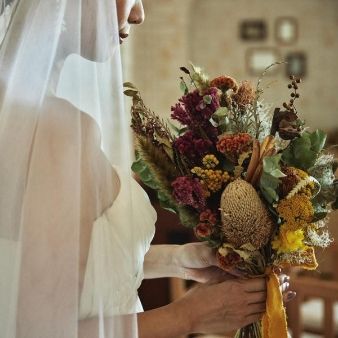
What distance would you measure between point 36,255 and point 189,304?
35cm

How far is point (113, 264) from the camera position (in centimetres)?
104

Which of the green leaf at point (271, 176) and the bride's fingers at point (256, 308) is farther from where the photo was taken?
the bride's fingers at point (256, 308)

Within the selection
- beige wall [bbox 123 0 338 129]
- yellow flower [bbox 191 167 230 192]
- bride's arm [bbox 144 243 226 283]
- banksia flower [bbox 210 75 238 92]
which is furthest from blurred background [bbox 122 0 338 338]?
yellow flower [bbox 191 167 230 192]

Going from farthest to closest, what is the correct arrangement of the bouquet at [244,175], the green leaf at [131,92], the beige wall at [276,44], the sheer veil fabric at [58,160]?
the beige wall at [276,44] < the green leaf at [131,92] < the bouquet at [244,175] < the sheer veil fabric at [58,160]

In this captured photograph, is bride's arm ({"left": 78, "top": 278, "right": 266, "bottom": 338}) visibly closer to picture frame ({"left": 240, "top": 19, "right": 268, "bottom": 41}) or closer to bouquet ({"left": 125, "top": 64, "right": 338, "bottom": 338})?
bouquet ({"left": 125, "top": 64, "right": 338, "bottom": 338})

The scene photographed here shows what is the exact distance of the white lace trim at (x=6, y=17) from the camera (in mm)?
1127

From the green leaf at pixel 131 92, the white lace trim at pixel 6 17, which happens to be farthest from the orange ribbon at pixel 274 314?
the white lace trim at pixel 6 17

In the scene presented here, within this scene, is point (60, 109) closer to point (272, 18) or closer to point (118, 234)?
point (118, 234)

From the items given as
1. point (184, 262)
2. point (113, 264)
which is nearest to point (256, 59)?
point (184, 262)

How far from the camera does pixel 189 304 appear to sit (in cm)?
118

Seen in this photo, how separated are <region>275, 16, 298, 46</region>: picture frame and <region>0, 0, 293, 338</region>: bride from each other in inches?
203

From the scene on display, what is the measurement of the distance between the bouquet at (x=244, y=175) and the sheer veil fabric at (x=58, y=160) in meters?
0.13

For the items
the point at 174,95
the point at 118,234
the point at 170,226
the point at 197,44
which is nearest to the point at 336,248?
the point at 170,226

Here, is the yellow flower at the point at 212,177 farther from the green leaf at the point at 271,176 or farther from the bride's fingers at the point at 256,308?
the bride's fingers at the point at 256,308
